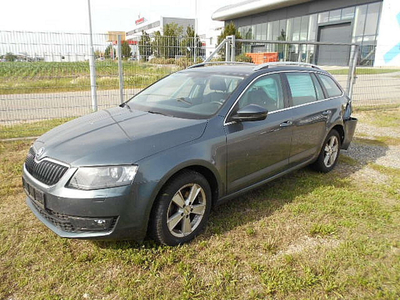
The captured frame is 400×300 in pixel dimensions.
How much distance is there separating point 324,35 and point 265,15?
9.28 meters

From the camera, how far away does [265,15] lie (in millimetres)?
37281

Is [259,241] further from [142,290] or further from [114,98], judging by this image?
[114,98]

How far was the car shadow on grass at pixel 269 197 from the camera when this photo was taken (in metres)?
3.25

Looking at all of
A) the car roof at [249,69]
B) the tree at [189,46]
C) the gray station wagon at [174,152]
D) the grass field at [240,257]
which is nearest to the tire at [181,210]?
the gray station wagon at [174,152]

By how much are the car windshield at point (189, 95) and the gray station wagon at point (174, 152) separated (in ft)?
0.04

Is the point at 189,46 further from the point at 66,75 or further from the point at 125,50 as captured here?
the point at 66,75

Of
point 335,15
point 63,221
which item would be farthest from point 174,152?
point 335,15

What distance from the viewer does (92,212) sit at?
8.14ft

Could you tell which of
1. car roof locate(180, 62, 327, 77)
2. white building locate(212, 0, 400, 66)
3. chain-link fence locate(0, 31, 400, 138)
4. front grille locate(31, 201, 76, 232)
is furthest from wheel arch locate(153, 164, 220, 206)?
white building locate(212, 0, 400, 66)

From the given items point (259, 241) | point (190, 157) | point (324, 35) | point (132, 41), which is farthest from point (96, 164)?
point (324, 35)

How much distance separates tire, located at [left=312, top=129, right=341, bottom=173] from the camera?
474cm

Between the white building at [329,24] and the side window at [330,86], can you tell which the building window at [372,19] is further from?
the side window at [330,86]

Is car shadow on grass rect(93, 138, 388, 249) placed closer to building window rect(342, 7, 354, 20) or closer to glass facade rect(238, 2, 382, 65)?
glass facade rect(238, 2, 382, 65)

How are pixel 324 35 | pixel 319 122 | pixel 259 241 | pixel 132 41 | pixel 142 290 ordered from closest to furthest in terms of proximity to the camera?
pixel 142 290, pixel 259 241, pixel 319 122, pixel 132 41, pixel 324 35
